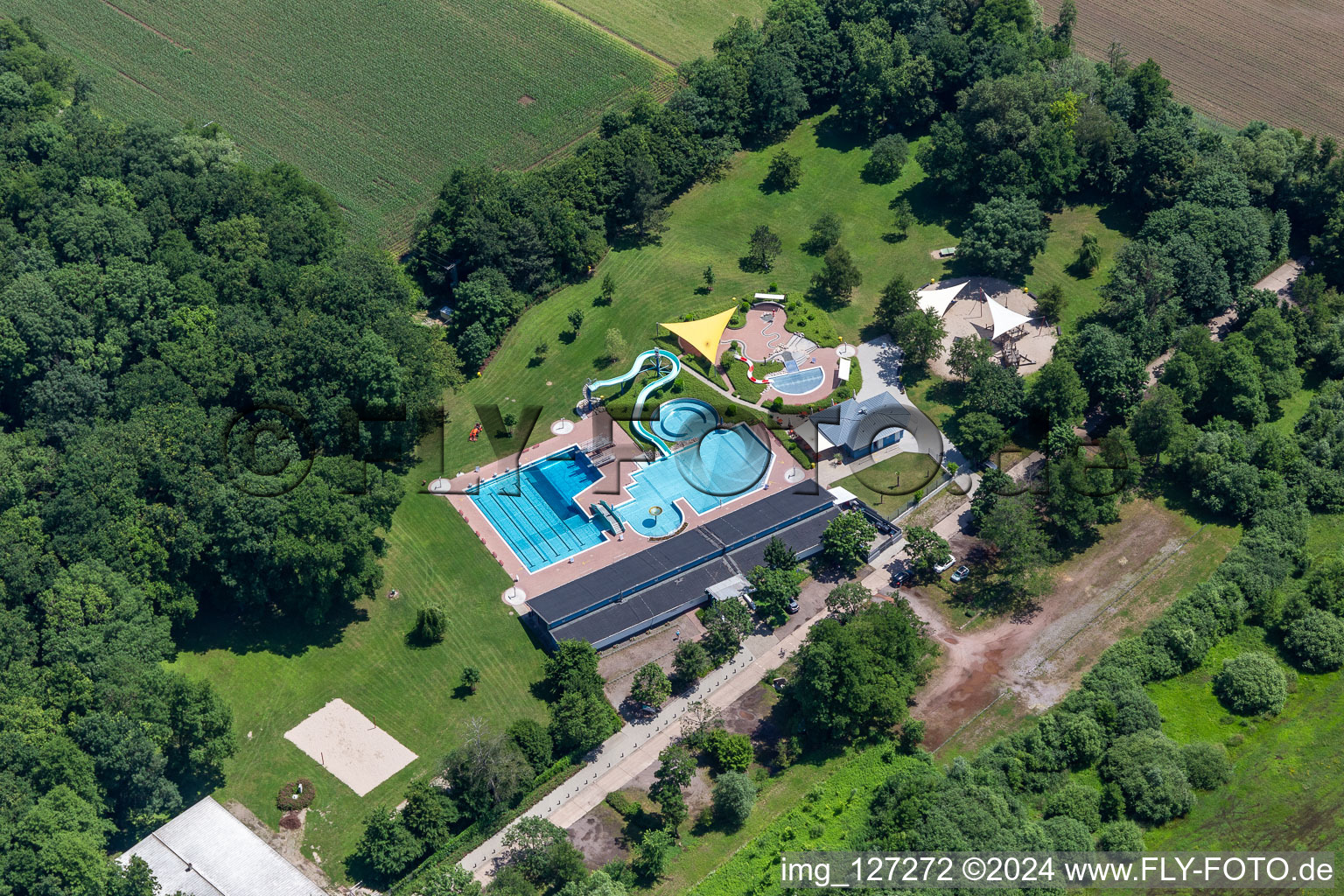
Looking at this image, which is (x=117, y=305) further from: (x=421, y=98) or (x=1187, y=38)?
(x=1187, y=38)

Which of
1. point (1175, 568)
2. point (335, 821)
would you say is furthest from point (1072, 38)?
point (335, 821)

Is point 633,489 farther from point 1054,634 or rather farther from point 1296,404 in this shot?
point 1296,404

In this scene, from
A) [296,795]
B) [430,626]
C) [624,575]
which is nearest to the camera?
[296,795]

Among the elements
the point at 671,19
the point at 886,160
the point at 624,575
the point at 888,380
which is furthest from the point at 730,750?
the point at 671,19

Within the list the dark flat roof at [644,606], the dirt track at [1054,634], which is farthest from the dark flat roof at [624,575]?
the dirt track at [1054,634]

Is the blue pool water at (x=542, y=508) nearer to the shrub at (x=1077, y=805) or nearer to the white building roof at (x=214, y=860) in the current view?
the white building roof at (x=214, y=860)

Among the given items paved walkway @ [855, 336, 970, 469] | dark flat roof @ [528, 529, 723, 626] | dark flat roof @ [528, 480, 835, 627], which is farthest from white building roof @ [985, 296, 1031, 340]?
dark flat roof @ [528, 529, 723, 626]
